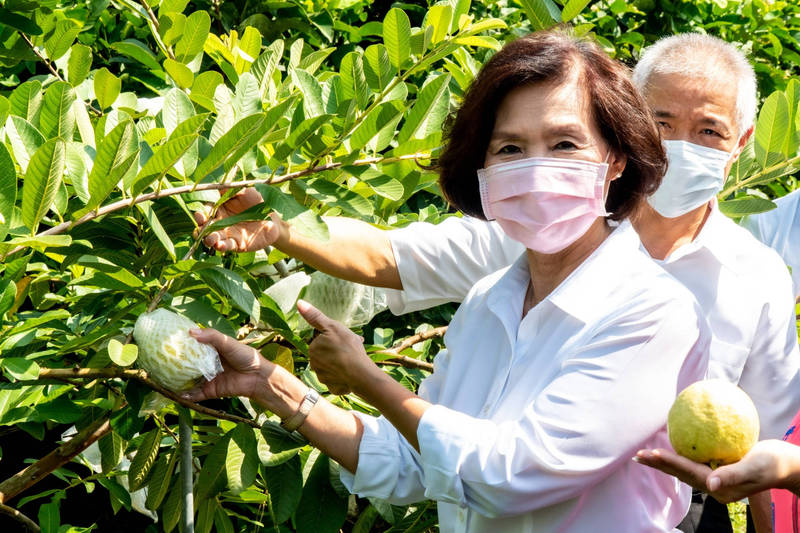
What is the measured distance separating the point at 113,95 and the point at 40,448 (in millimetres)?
1203

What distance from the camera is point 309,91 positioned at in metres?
1.74

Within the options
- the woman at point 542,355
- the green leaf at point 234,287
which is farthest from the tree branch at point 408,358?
the green leaf at point 234,287

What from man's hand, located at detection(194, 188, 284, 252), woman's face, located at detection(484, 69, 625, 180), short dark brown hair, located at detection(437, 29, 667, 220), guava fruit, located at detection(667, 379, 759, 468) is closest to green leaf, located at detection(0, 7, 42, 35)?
man's hand, located at detection(194, 188, 284, 252)

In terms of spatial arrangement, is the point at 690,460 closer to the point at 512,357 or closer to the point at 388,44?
the point at 512,357

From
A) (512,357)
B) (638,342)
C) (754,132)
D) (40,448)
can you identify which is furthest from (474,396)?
(40,448)

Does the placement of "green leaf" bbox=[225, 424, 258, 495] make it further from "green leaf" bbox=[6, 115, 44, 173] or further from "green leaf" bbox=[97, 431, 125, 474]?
"green leaf" bbox=[6, 115, 44, 173]

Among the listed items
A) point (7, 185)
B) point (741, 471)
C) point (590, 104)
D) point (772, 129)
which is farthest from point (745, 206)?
point (7, 185)

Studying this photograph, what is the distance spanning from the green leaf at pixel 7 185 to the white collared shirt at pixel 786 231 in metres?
1.82

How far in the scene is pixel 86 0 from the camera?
8.41 feet

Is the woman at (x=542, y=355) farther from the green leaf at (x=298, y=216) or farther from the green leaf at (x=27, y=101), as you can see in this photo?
the green leaf at (x=27, y=101)

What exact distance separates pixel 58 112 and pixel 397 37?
1.86ft

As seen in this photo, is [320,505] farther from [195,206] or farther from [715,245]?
[715,245]

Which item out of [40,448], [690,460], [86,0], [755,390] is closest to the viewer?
[690,460]

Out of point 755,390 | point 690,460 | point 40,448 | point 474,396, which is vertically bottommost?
point 40,448
